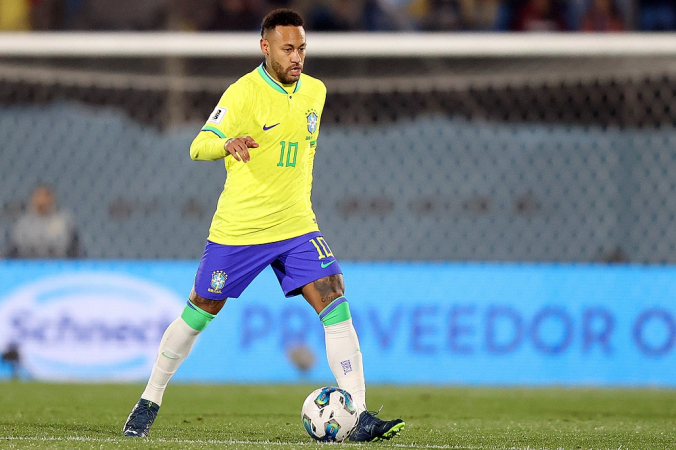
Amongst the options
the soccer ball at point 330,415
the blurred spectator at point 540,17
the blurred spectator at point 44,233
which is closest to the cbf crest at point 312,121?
the soccer ball at point 330,415

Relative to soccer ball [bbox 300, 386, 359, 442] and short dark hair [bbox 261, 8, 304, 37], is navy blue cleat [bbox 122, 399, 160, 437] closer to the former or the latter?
soccer ball [bbox 300, 386, 359, 442]

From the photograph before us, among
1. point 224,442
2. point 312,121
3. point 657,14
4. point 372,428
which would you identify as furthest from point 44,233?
point 657,14

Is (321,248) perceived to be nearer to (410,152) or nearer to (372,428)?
(372,428)

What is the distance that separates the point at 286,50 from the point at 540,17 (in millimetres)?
6376

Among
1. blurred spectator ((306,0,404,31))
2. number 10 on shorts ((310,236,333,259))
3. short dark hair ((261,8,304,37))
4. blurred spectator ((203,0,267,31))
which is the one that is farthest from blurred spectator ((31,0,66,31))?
number 10 on shorts ((310,236,333,259))

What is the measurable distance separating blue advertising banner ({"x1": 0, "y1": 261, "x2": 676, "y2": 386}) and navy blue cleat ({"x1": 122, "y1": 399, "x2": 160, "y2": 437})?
371 centimetres

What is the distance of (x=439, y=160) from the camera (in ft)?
36.0

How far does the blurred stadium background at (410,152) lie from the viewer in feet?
34.7

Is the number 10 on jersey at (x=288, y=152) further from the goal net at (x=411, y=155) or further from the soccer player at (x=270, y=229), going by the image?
the goal net at (x=411, y=155)

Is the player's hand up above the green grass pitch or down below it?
above

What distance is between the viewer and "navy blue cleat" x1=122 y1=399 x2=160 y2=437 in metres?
4.88

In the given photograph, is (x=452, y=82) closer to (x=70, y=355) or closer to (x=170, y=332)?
(x=70, y=355)

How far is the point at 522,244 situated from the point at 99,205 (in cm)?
438

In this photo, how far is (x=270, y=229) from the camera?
4.94 metres
